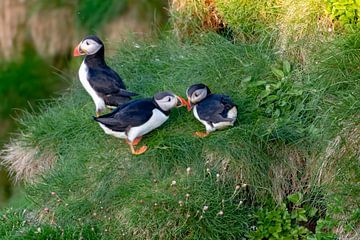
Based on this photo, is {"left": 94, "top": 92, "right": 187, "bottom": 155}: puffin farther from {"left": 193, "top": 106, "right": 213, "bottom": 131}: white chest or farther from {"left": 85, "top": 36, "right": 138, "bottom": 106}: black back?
{"left": 85, "top": 36, "right": 138, "bottom": 106}: black back

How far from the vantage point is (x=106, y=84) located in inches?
257

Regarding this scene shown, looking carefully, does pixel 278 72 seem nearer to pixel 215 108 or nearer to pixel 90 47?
pixel 215 108

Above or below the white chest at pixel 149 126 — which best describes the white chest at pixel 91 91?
below

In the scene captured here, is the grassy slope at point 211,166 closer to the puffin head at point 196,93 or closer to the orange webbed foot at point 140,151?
the orange webbed foot at point 140,151

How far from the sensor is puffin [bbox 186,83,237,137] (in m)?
6.11

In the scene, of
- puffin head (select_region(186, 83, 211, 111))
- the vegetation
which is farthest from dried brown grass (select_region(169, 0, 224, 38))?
puffin head (select_region(186, 83, 211, 111))

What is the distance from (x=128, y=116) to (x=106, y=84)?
0.50 metres

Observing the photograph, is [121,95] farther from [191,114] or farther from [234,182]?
[234,182]

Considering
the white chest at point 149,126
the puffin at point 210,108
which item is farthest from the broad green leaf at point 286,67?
the white chest at point 149,126

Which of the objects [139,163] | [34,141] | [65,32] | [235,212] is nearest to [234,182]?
[235,212]

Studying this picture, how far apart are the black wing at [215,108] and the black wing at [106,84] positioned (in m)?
0.56

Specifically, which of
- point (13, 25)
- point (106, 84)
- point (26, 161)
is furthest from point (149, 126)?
point (13, 25)

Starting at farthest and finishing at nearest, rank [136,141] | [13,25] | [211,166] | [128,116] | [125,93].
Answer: [13,25]
[125,93]
[136,141]
[128,116]
[211,166]

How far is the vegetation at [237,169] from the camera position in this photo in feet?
18.5
